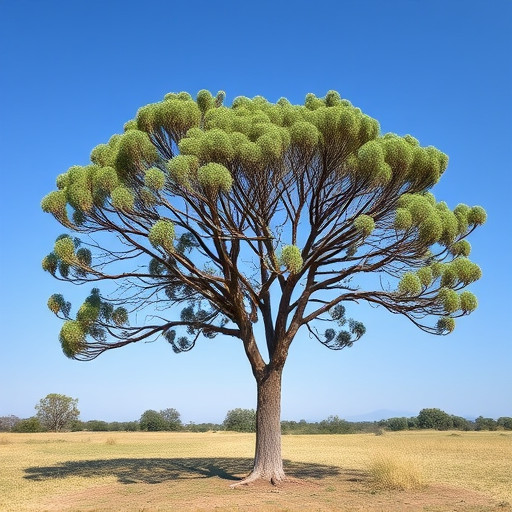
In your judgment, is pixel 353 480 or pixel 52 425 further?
pixel 52 425

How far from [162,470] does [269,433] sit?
5982mm

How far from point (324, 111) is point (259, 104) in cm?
259

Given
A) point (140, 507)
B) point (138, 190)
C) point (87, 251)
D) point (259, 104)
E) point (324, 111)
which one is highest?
point (259, 104)

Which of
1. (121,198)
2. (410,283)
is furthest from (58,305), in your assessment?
(410,283)

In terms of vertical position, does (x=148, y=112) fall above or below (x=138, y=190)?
above

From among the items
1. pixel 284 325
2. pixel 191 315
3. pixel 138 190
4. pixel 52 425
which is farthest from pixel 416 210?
pixel 52 425

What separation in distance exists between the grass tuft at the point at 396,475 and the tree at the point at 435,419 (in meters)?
57.8

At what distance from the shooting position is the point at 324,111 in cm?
1380

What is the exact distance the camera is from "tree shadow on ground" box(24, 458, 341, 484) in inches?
665

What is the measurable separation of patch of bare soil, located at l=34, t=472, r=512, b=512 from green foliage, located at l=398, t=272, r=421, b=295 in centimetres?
514

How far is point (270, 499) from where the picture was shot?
1252cm

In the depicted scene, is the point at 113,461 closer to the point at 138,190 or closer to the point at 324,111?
the point at 138,190

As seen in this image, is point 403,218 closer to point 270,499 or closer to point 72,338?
point 270,499

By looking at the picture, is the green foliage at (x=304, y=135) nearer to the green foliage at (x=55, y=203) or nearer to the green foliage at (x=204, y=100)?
the green foliage at (x=204, y=100)
